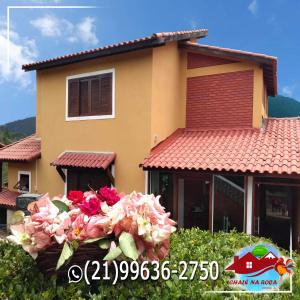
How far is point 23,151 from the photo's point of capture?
47.8ft

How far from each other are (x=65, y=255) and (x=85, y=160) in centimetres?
934

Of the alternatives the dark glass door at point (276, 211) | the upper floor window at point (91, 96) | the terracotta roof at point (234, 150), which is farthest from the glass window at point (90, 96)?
the dark glass door at point (276, 211)

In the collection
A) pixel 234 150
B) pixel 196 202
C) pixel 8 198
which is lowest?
pixel 8 198

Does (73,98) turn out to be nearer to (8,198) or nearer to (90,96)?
(90,96)

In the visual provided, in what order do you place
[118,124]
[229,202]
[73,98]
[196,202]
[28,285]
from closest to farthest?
[28,285] → [229,202] → [196,202] → [118,124] → [73,98]

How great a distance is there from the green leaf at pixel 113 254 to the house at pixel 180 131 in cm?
676

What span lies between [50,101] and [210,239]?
430 inches

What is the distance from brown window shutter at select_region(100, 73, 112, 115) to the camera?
1139 cm

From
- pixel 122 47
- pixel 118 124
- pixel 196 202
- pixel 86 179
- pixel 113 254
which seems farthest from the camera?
pixel 86 179

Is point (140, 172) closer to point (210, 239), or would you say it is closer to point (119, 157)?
point (119, 157)

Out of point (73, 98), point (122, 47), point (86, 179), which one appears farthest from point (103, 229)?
point (73, 98)

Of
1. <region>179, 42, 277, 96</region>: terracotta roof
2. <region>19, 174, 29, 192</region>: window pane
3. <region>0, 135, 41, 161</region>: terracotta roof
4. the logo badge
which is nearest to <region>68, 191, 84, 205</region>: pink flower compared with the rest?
the logo badge

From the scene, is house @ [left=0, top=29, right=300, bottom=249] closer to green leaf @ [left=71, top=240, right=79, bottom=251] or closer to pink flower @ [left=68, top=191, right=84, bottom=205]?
pink flower @ [left=68, top=191, right=84, bottom=205]

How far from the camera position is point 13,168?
1550cm
